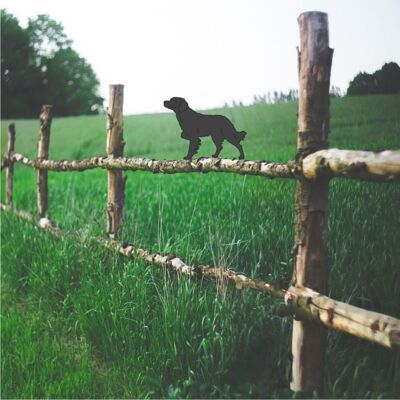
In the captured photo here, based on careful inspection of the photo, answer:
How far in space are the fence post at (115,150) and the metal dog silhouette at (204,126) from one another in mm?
1463

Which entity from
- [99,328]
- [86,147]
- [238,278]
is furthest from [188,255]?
[86,147]

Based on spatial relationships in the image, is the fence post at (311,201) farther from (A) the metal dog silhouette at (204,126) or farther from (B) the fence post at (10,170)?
(B) the fence post at (10,170)

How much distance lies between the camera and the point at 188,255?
12.5 ft

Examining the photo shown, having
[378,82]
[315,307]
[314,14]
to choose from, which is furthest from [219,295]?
[314,14]

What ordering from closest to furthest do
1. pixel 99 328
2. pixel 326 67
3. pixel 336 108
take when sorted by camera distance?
pixel 326 67, pixel 336 108, pixel 99 328

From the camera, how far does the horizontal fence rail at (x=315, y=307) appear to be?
2.56m

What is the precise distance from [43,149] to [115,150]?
70.9 inches

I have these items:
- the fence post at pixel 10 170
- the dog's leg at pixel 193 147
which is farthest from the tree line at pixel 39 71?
the dog's leg at pixel 193 147

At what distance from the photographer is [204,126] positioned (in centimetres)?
328

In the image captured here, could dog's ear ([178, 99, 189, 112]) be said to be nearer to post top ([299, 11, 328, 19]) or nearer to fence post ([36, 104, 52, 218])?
post top ([299, 11, 328, 19])

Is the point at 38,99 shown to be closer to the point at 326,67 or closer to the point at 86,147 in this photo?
the point at 86,147

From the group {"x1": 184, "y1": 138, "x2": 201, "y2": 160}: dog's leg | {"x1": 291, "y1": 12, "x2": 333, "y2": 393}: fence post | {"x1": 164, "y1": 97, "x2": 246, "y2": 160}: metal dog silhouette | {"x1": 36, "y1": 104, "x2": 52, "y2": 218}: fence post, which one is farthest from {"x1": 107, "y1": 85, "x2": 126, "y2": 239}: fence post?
{"x1": 291, "y1": 12, "x2": 333, "y2": 393}: fence post

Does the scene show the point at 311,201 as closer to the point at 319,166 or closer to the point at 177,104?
the point at 319,166

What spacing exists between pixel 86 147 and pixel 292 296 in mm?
7373
